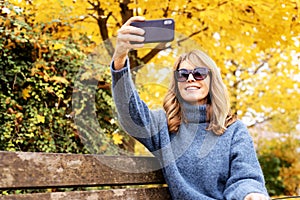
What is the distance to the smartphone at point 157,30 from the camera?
1750 mm

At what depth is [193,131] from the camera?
2.06 meters

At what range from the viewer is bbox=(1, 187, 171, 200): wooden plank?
1.60m

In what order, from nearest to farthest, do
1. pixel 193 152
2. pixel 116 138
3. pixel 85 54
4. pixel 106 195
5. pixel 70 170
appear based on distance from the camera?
pixel 70 170 → pixel 106 195 → pixel 193 152 → pixel 116 138 → pixel 85 54

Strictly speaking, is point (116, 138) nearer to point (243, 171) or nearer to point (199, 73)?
point (199, 73)

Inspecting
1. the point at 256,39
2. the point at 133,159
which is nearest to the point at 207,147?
the point at 133,159

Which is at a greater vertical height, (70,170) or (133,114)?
(133,114)

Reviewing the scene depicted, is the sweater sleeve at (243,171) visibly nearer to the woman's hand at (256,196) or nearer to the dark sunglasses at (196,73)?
the woman's hand at (256,196)

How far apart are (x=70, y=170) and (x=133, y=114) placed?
1.19 feet

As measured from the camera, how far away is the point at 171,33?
178 centimetres

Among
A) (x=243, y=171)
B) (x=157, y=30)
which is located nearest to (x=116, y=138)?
(x=243, y=171)

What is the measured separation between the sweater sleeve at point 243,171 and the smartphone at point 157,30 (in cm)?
53

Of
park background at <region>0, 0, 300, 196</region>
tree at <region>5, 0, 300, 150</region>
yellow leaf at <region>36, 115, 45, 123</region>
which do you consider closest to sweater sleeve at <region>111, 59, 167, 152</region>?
park background at <region>0, 0, 300, 196</region>

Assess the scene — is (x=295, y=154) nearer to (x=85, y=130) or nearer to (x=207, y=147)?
(x=85, y=130)

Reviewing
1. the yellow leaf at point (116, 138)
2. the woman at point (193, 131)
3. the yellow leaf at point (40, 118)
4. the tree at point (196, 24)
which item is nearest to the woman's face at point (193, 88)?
the woman at point (193, 131)
